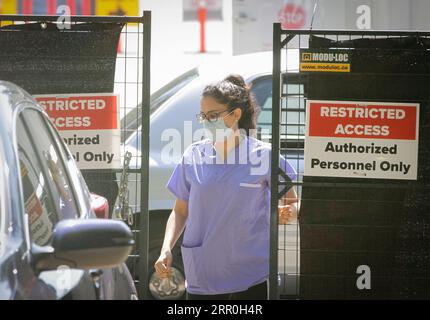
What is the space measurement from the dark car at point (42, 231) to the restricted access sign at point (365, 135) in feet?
6.49

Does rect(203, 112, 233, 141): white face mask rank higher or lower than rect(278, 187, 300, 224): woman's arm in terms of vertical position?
higher

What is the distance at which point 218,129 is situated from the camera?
221 inches

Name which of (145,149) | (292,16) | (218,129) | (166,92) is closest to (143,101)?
(145,149)

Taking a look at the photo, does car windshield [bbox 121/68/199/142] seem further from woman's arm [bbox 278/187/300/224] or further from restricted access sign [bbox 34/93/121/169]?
woman's arm [bbox 278/187/300/224]

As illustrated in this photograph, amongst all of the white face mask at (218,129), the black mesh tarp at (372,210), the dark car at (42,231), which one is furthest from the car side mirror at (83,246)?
the black mesh tarp at (372,210)

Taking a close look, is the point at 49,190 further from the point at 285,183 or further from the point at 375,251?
the point at 375,251

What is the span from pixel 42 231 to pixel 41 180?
24 cm

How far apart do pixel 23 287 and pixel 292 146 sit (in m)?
3.40

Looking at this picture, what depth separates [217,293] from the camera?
17.6 ft

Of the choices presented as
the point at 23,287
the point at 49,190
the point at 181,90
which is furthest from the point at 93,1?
the point at 23,287

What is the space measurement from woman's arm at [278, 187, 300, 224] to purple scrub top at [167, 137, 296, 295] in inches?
10.8

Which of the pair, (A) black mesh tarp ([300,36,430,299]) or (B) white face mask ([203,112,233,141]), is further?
(A) black mesh tarp ([300,36,430,299])

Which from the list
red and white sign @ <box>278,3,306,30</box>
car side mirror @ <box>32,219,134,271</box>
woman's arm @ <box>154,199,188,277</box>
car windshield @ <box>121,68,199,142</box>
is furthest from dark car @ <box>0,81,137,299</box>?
red and white sign @ <box>278,3,306,30</box>

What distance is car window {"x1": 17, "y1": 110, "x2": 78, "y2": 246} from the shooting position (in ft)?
12.2
